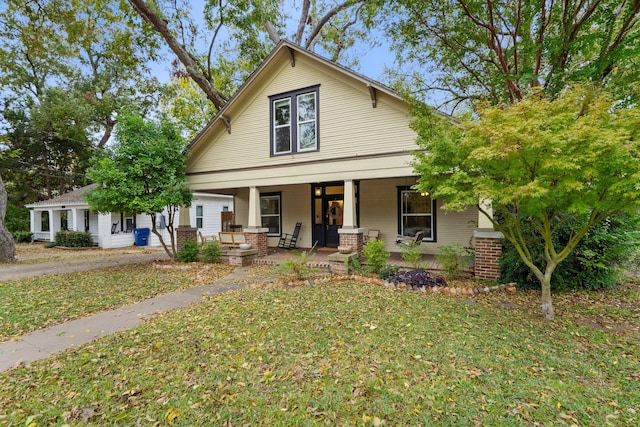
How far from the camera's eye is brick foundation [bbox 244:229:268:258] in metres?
10.5

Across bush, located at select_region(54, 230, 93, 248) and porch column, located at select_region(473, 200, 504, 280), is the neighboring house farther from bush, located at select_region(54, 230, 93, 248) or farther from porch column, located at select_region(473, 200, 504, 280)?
porch column, located at select_region(473, 200, 504, 280)

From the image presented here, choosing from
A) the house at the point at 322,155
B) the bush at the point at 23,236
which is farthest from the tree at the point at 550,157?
the bush at the point at 23,236

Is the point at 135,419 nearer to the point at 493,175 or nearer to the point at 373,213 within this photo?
the point at 493,175

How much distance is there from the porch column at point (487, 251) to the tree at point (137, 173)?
28.7 feet

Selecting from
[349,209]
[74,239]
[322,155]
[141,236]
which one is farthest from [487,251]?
[74,239]

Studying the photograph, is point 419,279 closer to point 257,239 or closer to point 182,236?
point 257,239

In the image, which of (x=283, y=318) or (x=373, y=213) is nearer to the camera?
(x=283, y=318)

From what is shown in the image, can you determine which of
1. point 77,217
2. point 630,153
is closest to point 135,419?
point 630,153

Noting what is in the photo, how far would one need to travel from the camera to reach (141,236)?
1798 centimetres

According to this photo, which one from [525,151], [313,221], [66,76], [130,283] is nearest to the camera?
[525,151]

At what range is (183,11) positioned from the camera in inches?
516

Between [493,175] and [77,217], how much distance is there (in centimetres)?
2182

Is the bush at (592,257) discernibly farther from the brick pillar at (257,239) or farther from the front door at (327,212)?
the brick pillar at (257,239)

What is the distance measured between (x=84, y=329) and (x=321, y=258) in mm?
6385
